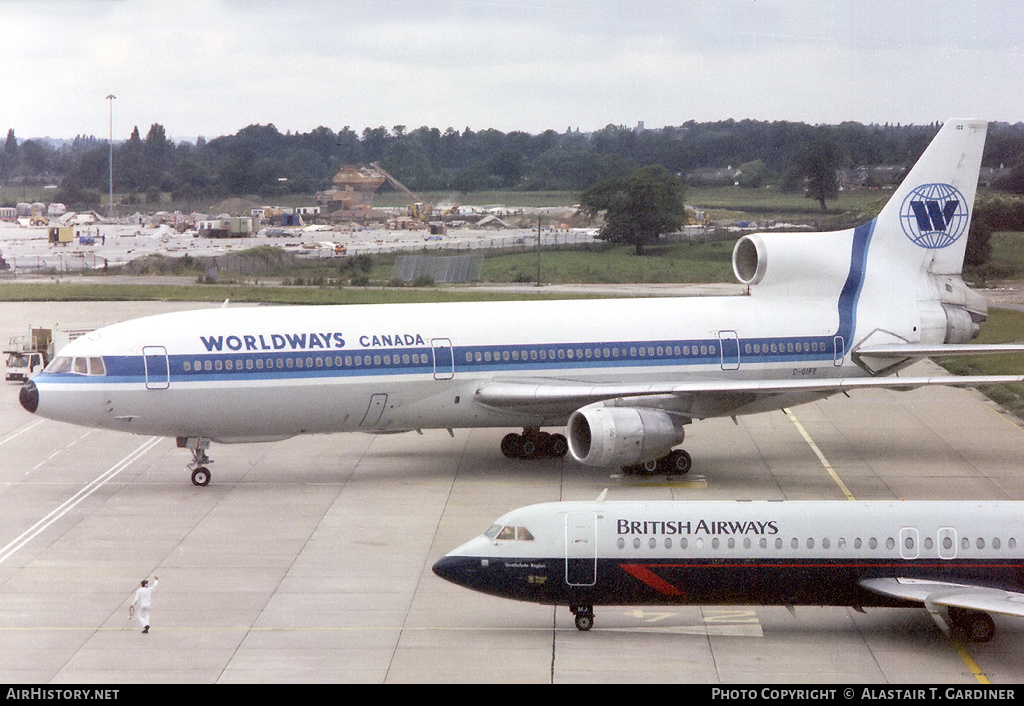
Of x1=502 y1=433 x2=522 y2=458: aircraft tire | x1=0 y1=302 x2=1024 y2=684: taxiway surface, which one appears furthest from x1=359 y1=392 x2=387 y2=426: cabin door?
x1=502 y1=433 x2=522 y2=458: aircraft tire

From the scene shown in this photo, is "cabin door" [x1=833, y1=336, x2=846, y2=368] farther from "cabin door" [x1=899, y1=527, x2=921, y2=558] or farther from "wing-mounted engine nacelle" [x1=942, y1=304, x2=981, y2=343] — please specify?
"cabin door" [x1=899, y1=527, x2=921, y2=558]

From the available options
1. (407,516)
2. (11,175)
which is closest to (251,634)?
(407,516)

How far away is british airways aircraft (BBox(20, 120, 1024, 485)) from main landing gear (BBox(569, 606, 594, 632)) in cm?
914

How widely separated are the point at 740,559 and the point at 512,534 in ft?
12.6

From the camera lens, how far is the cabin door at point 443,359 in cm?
3275

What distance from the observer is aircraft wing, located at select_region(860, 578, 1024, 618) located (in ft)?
67.0

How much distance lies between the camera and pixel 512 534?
21.6 metres

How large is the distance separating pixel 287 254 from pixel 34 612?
56.2 m

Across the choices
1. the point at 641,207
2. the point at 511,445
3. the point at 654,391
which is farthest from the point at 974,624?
the point at 641,207

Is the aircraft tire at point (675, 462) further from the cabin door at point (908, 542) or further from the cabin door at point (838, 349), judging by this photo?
the cabin door at point (908, 542)

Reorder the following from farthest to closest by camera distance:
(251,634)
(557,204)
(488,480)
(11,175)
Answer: (11,175) < (557,204) < (488,480) < (251,634)

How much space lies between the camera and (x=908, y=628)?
2236cm

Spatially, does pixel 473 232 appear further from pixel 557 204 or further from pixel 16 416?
pixel 16 416

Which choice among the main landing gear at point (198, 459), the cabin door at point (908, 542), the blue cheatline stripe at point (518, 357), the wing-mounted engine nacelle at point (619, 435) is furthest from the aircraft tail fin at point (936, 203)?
the main landing gear at point (198, 459)
